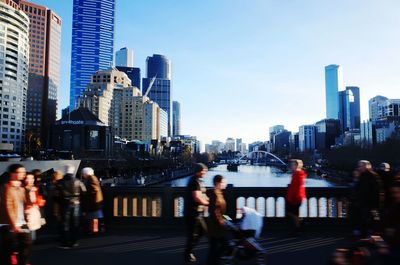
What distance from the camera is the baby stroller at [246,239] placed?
7.54m

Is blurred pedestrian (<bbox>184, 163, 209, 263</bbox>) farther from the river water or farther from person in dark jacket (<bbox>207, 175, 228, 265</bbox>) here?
the river water

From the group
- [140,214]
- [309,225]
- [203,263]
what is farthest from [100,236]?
[309,225]

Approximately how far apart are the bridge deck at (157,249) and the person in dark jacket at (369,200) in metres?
0.83

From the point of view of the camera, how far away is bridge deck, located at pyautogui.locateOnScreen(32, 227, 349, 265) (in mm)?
8172

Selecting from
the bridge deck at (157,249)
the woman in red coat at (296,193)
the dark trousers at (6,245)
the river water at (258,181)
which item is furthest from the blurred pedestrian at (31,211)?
the river water at (258,181)

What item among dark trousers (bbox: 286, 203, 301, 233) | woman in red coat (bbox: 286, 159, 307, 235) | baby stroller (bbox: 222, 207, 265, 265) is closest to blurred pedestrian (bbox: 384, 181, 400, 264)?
baby stroller (bbox: 222, 207, 265, 265)

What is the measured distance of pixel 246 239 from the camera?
24.9ft

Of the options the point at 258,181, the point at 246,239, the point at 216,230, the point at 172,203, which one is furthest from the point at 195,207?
the point at 258,181

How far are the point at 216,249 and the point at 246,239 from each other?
26.7 inches

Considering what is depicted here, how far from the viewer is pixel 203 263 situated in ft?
26.0

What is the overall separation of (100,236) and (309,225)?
5.74 metres

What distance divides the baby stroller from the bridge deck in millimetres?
646

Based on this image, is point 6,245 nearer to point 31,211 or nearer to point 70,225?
point 31,211

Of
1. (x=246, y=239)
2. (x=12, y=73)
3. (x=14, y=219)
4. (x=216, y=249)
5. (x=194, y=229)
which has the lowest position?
(x=216, y=249)
